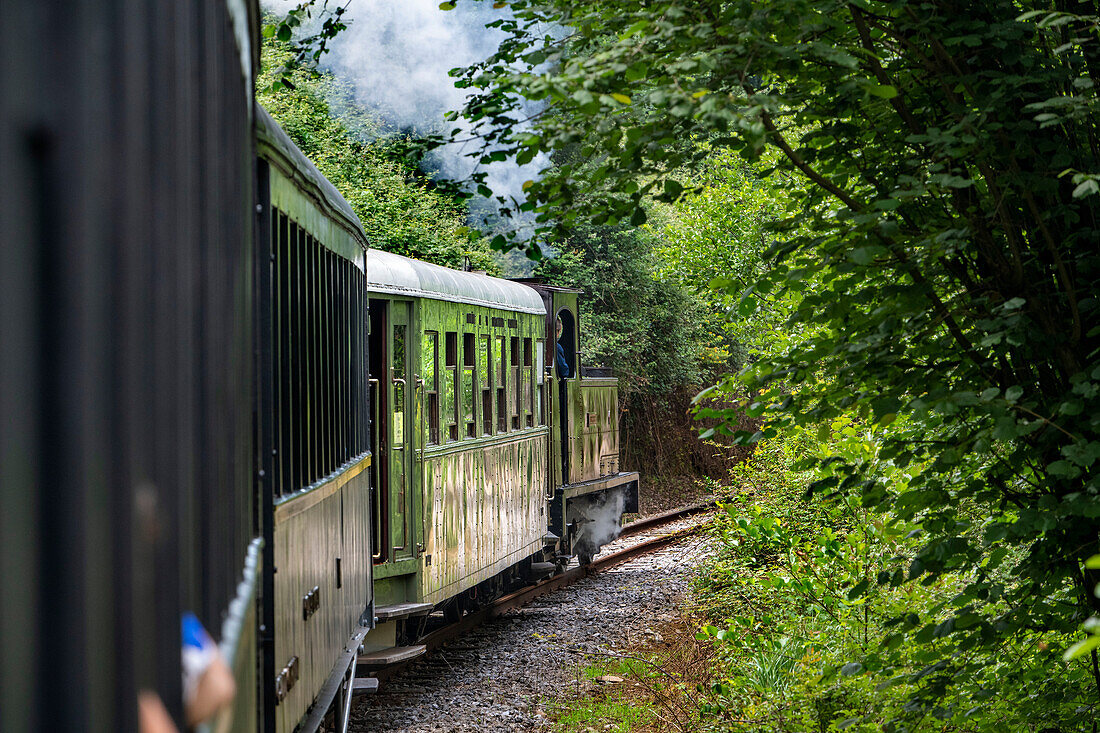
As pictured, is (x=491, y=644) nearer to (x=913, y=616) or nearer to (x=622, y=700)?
(x=622, y=700)

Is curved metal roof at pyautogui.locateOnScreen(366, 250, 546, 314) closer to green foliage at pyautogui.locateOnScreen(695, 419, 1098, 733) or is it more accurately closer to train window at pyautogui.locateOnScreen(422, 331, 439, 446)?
train window at pyautogui.locateOnScreen(422, 331, 439, 446)

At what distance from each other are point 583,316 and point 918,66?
2088cm

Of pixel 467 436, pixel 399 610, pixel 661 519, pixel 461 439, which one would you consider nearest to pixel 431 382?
pixel 461 439

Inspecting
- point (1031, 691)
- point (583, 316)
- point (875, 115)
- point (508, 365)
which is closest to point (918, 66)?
point (875, 115)

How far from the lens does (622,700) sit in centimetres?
788

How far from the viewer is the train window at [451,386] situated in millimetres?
8906

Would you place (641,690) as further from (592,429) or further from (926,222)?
(592,429)

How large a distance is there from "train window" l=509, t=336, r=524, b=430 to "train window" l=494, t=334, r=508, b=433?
0.79 ft

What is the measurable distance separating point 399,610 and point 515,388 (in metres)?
3.57

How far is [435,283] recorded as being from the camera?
8.71 metres

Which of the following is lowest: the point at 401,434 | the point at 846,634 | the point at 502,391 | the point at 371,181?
the point at 846,634

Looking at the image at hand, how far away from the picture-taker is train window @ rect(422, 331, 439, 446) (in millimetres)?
8531

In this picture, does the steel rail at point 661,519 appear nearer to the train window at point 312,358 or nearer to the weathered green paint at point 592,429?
the weathered green paint at point 592,429

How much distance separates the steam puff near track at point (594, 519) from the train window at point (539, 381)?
1780 mm
